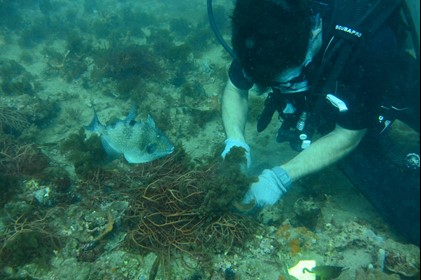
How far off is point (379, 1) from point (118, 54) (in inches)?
291

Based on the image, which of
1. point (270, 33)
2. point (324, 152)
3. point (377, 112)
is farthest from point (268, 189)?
point (270, 33)

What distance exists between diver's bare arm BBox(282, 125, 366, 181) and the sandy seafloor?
1.93ft

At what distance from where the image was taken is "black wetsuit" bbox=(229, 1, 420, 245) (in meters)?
3.19

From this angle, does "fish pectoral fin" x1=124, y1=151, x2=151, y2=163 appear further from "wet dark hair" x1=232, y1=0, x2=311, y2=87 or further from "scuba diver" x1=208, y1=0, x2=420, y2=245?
"wet dark hair" x1=232, y1=0, x2=311, y2=87

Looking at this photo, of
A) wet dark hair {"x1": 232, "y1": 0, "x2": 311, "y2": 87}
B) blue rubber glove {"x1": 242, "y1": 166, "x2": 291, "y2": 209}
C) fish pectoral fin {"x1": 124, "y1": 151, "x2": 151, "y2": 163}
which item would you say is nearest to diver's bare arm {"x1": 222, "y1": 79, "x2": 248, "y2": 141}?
blue rubber glove {"x1": 242, "y1": 166, "x2": 291, "y2": 209}

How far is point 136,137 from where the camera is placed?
3.38m

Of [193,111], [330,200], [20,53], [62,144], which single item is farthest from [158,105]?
[20,53]

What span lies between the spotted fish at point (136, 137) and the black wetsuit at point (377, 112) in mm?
1312

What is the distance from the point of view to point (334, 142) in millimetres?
3811

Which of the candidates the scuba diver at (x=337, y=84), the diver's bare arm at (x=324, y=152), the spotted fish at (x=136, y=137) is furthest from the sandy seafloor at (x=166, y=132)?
the spotted fish at (x=136, y=137)

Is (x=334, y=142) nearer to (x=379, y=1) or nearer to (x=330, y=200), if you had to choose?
(x=330, y=200)

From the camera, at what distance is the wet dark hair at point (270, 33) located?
261 centimetres

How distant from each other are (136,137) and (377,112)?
2.99 meters

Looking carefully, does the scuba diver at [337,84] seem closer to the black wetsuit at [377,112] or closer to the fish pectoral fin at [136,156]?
the black wetsuit at [377,112]
